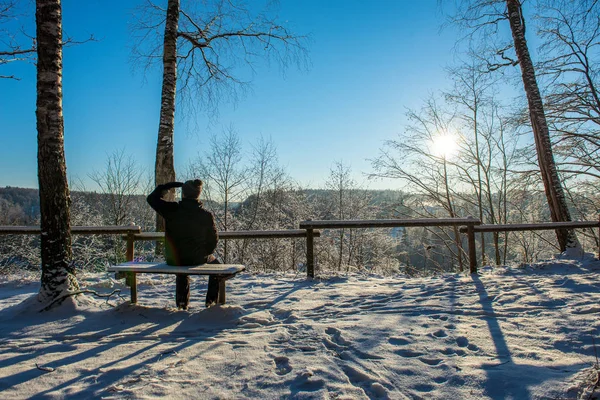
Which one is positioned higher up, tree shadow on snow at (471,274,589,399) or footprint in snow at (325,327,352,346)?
tree shadow on snow at (471,274,589,399)

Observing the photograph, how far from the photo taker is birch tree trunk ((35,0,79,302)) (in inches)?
154

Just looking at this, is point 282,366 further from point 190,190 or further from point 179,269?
point 190,190

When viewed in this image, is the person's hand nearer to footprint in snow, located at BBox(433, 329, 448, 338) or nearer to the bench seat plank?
the bench seat plank

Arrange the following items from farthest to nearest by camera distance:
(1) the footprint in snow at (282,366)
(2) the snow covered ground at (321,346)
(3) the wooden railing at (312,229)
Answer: (3) the wooden railing at (312,229), (1) the footprint in snow at (282,366), (2) the snow covered ground at (321,346)

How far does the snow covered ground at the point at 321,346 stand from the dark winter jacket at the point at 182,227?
661 millimetres

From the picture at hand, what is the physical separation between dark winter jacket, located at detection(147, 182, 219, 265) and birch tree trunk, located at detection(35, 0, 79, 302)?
1.07 m

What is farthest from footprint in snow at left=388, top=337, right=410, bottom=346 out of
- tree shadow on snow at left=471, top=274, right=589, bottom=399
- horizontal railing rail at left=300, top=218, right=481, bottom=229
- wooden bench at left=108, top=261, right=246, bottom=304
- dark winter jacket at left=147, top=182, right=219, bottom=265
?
horizontal railing rail at left=300, top=218, right=481, bottom=229

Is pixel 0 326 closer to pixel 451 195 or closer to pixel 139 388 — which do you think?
pixel 139 388

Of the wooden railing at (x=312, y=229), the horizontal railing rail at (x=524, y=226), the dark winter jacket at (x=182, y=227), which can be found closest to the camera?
the dark winter jacket at (x=182, y=227)

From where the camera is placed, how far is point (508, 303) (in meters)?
4.15

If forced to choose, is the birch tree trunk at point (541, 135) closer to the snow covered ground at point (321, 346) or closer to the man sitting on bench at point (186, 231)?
the snow covered ground at point (321, 346)

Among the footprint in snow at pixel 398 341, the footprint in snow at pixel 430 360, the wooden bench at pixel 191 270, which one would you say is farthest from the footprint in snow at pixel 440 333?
the wooden bench at pixel 191 270

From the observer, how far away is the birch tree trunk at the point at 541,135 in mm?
7480

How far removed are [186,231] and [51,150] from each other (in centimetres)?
178
